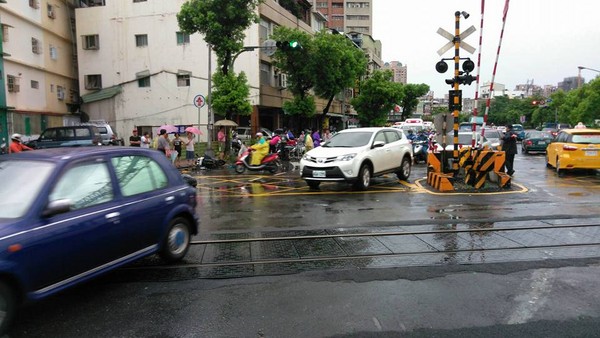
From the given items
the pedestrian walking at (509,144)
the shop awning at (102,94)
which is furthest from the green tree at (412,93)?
the pedestrian walking at (509,144)

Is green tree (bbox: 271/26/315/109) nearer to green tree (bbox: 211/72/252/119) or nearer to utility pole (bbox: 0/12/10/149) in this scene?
green tree (bbox: 211/72/252/119)

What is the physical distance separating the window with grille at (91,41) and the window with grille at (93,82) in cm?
217

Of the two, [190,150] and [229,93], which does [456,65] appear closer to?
[190,150]

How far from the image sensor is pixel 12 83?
2592cm

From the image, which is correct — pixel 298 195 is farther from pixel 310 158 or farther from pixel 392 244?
pixel 392 244

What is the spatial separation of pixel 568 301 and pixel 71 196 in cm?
488

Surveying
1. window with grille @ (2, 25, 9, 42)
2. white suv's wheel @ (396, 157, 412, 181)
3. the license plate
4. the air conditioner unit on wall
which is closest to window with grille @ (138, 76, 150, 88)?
window with grille @ (2, 25, 9, 42)

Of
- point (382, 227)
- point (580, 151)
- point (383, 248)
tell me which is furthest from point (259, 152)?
point (383, 248)

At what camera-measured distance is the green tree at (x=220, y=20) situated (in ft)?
68.3

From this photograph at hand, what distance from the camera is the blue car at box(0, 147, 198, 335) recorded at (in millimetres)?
3727

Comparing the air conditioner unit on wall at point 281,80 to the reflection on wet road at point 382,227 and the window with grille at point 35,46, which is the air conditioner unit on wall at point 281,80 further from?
the reflection on wet road at point 382,227

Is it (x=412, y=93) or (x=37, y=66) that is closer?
(x=37, y=66)

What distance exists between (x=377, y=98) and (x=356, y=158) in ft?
125

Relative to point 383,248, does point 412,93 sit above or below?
above
